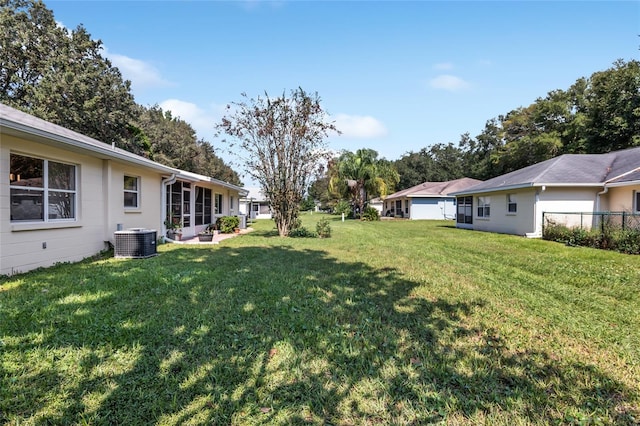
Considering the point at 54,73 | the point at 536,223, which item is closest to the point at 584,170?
the point at 536,223

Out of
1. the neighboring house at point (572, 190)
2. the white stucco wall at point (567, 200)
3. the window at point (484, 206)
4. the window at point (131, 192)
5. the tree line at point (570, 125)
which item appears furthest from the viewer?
the tree line at point (570, 125)

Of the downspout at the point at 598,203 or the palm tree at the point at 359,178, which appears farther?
the palm tree at the point at 359,178

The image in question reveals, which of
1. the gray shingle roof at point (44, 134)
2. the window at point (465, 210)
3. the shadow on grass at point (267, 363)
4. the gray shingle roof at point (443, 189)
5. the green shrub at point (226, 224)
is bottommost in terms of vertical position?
the shadow on grass at point (267, 363)

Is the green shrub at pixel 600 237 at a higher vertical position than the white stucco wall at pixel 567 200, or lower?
lower

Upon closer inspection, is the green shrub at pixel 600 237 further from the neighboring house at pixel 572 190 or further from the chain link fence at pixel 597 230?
the neighboring house at pixel 572 190

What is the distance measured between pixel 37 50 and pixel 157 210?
20324 millimetres

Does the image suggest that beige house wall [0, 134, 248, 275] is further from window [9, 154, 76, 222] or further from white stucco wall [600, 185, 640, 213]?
white stucco wall [600, 185, 640, 213]

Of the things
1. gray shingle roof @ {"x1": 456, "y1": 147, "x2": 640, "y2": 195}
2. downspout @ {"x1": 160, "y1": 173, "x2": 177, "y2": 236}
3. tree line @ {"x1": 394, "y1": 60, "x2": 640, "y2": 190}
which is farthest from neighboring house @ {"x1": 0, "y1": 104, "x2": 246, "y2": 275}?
tree line @ {"x1": 394, "y1": 60, "x2": 640, "y2": 190}

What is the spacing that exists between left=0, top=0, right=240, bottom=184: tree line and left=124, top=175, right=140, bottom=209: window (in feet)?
39.2

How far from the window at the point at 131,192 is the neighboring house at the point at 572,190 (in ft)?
52.1

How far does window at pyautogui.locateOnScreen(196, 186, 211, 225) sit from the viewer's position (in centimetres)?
1511

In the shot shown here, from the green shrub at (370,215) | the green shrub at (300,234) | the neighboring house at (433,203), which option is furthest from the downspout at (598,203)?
the green shrub at (370,215)

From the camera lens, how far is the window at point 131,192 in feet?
31.2

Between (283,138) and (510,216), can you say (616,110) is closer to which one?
(510,216)
